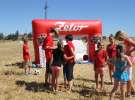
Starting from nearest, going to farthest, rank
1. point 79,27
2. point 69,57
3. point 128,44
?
point 128,44, point 69,57, point 79,27

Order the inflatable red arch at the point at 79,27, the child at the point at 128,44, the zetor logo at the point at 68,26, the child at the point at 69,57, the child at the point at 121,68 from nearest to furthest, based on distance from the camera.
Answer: the child at the point at 121,68 → the child at the point at 128,44 → the child at the point at 69,57 → the inflatable red arch at the point at 79,27 → the zetor logo at the point at 68,26

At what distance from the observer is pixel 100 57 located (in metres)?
12.4

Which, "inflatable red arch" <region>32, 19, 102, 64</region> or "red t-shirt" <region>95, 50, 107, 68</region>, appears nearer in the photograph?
"red t-shirt" <region>95, 50, 107, 68</region>

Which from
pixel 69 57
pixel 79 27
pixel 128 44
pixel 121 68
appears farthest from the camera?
pixel 79 27

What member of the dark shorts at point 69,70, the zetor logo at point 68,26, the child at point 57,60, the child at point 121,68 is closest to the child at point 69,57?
the dark shorts at point 69,70

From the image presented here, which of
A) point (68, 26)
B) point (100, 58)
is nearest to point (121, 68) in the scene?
point (100, 58)

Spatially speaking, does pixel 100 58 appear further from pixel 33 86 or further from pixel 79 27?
pixel 79 27

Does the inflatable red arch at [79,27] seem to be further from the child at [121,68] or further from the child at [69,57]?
the child at [121,68]

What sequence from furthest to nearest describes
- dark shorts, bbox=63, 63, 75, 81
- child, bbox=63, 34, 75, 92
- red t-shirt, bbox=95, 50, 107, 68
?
red t-shirt, bbox=95, 50, 107, 68
dark shorts, bbox=63, 63, 75, 81
child, bbox=63, 34, 75, 92

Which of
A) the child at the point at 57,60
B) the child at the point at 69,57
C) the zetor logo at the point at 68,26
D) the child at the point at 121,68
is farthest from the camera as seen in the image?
the zetor logo at the point at 68,26

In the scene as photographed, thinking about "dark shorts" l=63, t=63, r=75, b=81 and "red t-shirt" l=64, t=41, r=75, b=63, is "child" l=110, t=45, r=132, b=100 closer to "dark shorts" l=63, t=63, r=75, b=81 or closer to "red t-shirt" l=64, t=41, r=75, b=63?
"red t-shirt" l=64, t=41, r=75, b=63

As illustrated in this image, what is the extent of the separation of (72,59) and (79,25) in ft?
36.4

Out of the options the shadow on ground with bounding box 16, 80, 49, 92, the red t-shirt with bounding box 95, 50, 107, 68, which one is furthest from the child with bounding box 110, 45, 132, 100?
the shadow on ground with bounding box 16, 80, 49, 92

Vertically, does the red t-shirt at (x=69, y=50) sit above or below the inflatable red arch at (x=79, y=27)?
below
